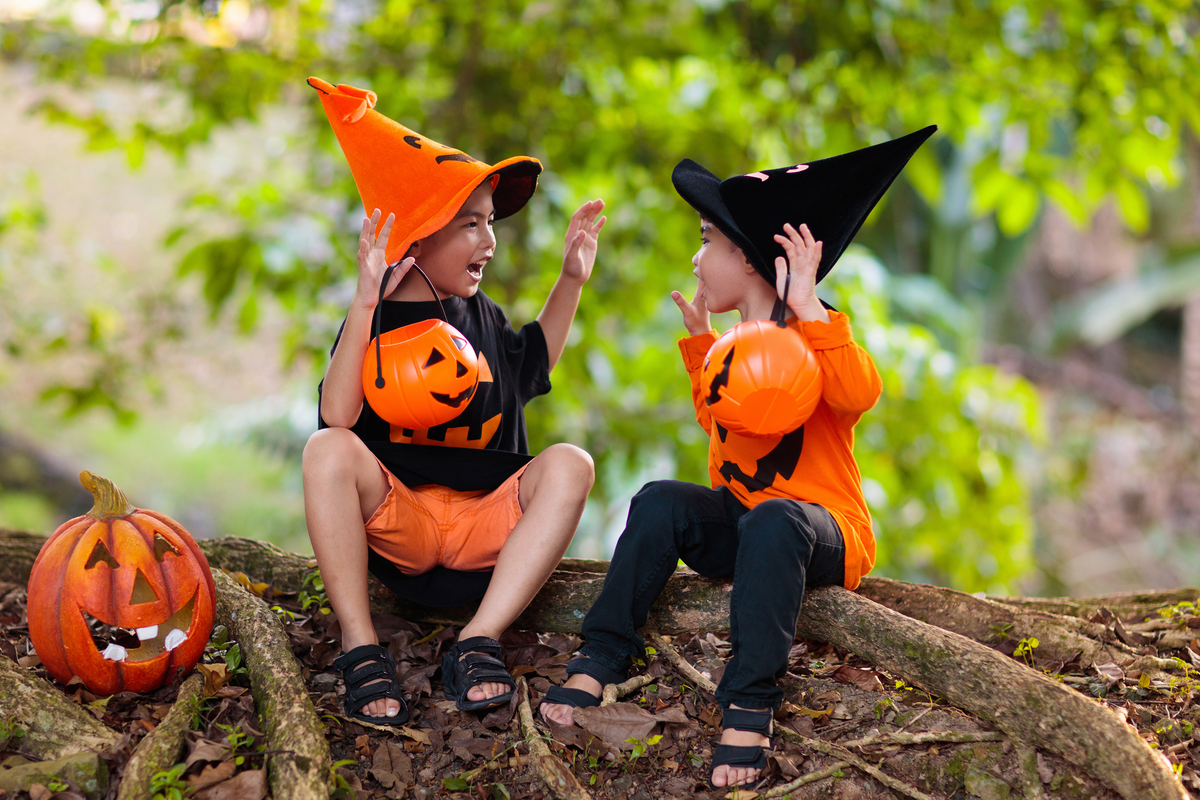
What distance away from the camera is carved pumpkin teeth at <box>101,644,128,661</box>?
235 cm

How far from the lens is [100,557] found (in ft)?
7.68

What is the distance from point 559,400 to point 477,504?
209 cm

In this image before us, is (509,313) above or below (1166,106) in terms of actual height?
below

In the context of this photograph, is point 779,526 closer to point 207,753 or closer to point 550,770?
point 550,770

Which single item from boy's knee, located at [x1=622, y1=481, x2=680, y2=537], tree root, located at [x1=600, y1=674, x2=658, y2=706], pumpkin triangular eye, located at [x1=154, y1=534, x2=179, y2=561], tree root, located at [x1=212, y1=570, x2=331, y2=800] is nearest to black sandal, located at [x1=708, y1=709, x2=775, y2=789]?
tree root, located at [x1=600, y1=674, x2=658, y2=706]

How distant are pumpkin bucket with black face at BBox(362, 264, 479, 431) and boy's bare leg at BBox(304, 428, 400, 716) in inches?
6.8

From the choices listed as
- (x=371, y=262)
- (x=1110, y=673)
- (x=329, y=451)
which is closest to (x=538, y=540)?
(x=329, y=451)

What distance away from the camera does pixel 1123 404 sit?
43.0ft

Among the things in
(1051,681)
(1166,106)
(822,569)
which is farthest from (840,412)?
(1166,106)

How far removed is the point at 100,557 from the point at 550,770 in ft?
4.30

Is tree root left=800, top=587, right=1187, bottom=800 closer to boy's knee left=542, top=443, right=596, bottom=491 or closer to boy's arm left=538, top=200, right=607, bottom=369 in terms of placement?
boy's knee left=542, top=443, right=596, bottom=491

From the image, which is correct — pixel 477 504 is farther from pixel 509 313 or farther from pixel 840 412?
pixel 509 313

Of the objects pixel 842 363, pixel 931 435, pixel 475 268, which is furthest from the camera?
pixel 931 435

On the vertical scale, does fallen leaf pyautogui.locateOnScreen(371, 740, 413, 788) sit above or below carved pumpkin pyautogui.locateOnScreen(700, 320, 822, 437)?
below
